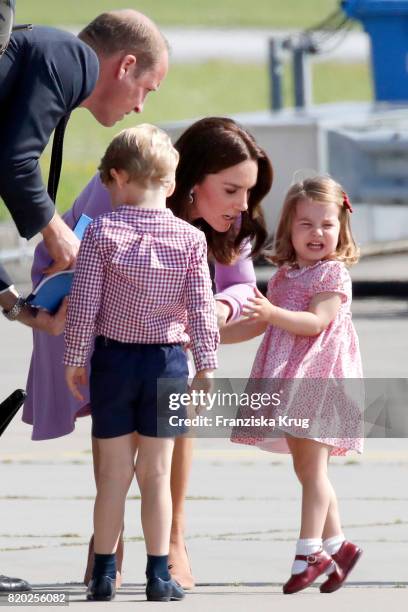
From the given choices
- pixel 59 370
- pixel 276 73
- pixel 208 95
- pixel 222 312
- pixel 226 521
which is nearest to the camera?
pixel 222 312

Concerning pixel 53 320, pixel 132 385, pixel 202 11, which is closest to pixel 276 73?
pixel 53 320

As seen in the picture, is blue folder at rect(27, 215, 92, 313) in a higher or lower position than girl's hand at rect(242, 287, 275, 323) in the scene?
higher

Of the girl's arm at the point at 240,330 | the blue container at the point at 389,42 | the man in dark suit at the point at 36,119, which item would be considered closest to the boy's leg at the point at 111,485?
the man in dark suit at the point at 36,119

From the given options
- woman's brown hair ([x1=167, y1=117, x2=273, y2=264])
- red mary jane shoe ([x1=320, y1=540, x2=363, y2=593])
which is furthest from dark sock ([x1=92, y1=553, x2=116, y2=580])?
woman's brown hair ([x1=167, y1=117, x2=273, y2=264])

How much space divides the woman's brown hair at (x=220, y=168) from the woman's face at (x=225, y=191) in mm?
19

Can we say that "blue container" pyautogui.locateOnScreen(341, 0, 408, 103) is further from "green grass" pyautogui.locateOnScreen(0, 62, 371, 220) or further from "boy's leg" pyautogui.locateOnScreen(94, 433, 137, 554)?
"green grass" pyautogui.locateOnScreen(0, 62, 371, 220)

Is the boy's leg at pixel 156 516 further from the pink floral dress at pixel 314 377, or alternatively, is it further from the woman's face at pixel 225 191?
the woman's face at pixel 225 191

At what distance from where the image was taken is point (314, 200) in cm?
547

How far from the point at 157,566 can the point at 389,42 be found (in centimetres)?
1181

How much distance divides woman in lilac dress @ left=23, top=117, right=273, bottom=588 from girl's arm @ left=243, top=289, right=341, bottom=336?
0.45ft

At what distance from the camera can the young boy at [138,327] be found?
4.85m

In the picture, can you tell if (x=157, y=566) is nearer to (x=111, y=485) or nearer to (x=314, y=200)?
(x=111, y=485)

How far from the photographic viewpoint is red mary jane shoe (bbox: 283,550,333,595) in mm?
5188

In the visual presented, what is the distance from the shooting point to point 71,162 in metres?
29.5
